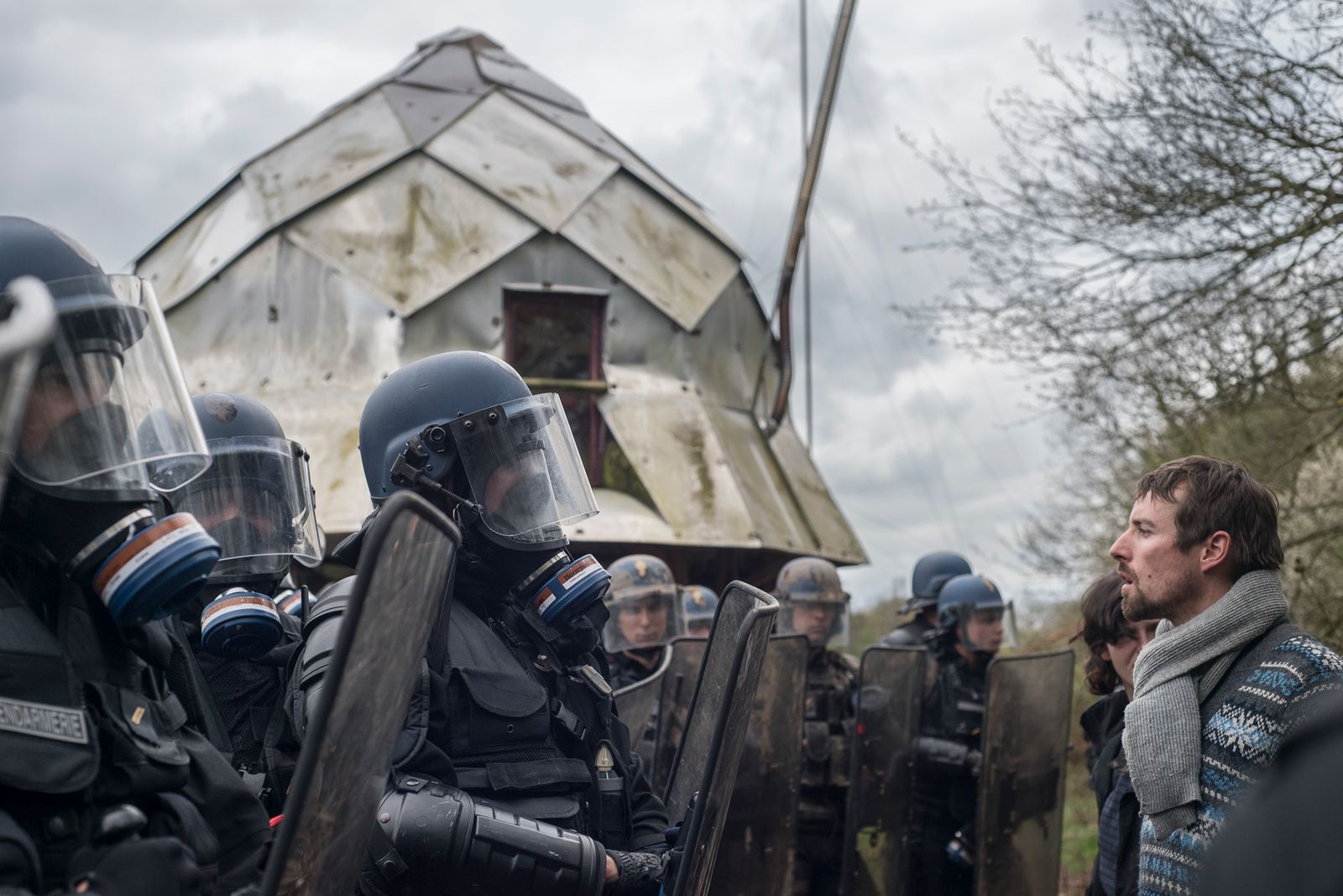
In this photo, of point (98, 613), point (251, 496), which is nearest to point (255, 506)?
point (251, 496)

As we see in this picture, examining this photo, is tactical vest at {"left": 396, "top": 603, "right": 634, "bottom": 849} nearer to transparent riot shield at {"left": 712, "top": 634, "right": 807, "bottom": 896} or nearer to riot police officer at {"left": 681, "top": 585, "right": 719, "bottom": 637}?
transparent riot shield at {"left": 712, "top": 634, "right": 807, "bottom": 896}

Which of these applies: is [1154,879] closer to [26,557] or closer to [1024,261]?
[26,557]

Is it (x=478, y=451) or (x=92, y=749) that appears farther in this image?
(x=478, y=451)

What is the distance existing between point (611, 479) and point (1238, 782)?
34.3 feet

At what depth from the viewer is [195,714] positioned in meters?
2.48

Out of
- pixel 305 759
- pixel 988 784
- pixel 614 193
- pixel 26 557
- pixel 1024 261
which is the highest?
pixel 614 193

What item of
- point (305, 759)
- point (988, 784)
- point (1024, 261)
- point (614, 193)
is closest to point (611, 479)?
point (614, 193)

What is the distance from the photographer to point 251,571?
3.63 meters

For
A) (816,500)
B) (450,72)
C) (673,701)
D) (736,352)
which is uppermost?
(450,72)

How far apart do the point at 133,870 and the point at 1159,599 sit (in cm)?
228

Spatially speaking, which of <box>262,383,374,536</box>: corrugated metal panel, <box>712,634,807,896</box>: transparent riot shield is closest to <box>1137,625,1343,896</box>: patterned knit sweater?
<box>712,634,807,896</box>: transparent riot shield

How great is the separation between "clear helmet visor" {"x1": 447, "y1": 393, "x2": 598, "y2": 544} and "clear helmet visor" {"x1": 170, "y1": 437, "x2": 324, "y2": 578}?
2.61 feet

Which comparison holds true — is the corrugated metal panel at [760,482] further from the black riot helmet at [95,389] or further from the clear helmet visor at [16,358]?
the clear helmet visor at [16,358]

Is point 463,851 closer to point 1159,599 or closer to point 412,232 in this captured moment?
point 1159,599
